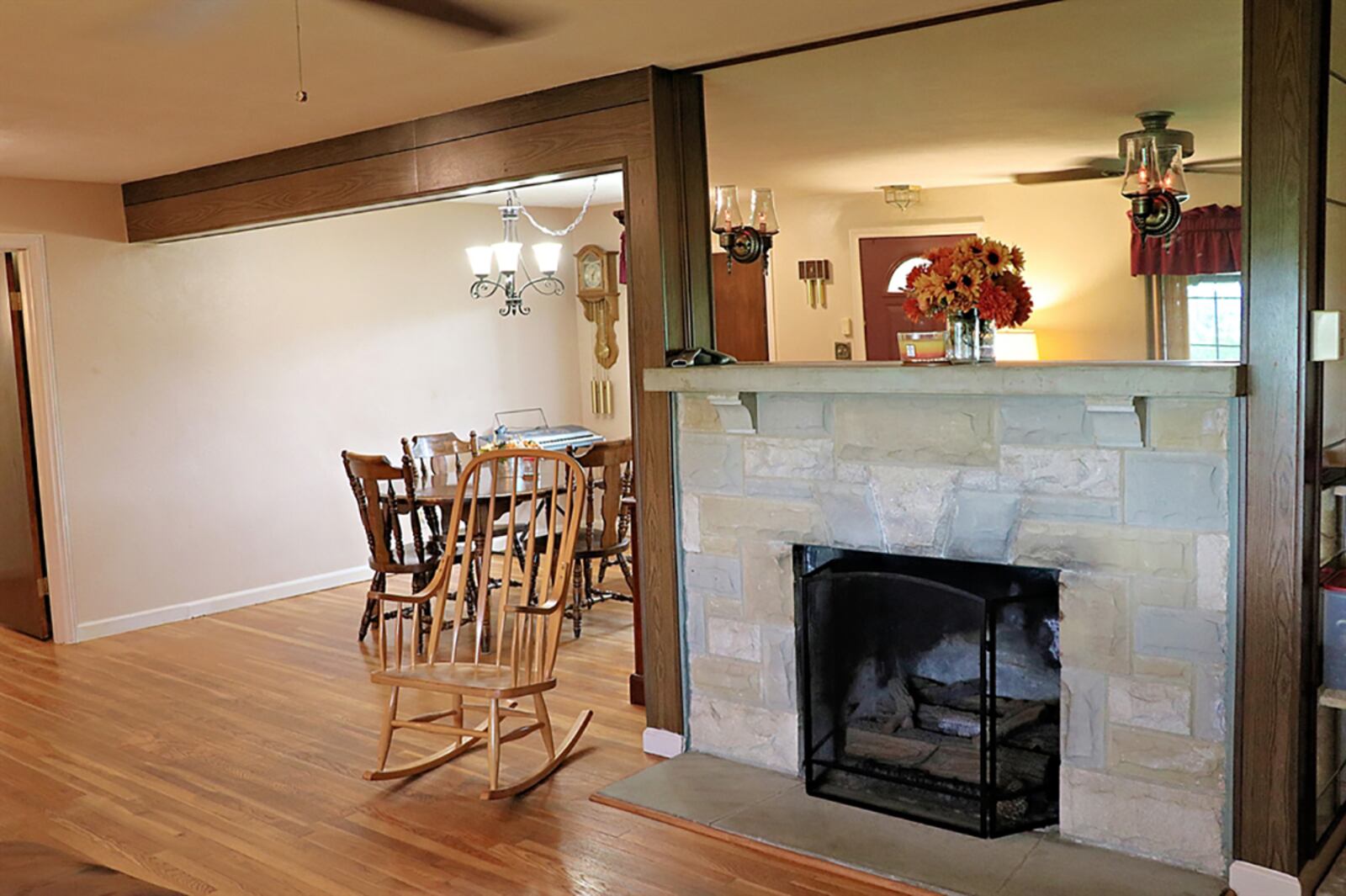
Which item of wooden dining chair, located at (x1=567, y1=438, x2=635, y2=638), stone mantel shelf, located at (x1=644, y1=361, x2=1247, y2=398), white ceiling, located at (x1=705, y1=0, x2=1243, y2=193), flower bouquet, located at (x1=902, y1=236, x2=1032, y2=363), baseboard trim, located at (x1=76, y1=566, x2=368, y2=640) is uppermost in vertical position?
white ceiling, located at (x1=705, y1=0, x2=1243, y2=193)

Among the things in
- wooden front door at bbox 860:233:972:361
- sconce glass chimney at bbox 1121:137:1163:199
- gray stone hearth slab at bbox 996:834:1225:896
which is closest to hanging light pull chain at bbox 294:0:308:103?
wooden front door at bbox 860:233:972:361

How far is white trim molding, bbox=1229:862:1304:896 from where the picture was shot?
9.49 ft

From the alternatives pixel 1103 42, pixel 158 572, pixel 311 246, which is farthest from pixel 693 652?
pixel 311 246

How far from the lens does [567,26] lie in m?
3.28

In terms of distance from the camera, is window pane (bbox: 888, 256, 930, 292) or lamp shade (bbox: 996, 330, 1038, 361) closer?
lamp shade (bbox: 996, 330, 1038, 361)

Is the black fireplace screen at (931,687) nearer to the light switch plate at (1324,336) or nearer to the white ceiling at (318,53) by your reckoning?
the light switch plate at (1324,336)

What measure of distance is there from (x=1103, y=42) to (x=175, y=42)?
8.51ft

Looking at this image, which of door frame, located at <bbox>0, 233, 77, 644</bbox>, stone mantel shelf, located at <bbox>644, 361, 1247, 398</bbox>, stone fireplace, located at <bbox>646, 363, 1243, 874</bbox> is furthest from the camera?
door frame, located at <bbox>0, 233, 77, 644</bbox>

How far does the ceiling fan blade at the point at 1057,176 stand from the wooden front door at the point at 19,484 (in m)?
4.99

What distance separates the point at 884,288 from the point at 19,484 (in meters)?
4.76

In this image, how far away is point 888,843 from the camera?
3297 mm

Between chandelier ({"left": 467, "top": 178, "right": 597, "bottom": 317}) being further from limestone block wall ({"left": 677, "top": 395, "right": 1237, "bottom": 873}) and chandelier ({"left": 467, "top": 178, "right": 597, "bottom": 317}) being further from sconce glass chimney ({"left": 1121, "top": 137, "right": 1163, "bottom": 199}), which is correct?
sconce glass chimney ({"left": 1121, "top": 137, "right": 1163, "bottom": 199})

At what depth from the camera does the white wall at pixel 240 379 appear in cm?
613

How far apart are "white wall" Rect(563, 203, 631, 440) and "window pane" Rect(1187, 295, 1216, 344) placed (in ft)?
17.1
